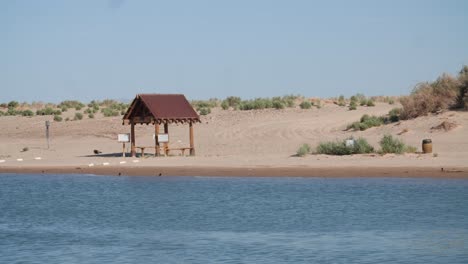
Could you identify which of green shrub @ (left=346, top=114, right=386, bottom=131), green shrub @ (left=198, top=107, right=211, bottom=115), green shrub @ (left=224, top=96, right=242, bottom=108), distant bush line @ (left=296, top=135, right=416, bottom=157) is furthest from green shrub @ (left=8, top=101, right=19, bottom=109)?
distant bush line @ (left=296, top=135, right=416, bottom=157)

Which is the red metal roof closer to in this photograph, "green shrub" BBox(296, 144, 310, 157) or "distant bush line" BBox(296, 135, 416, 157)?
"green shrub" BBox(296, 144, 310, 157)

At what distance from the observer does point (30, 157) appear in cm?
4100

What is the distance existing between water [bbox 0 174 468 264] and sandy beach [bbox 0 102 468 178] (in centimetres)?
181

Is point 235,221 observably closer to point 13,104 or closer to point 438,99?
point 438,99

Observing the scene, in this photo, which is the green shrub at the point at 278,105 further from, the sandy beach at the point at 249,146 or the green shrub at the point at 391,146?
the green shrub at the point at 391,146

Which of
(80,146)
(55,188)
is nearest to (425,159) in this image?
(55,188)

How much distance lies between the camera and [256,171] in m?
32.0

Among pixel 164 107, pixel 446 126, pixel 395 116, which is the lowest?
pixel 446 126

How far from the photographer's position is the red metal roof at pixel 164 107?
1406 inches

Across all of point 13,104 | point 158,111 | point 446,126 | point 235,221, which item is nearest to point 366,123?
point 446,126

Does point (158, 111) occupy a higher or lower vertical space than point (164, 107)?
lower

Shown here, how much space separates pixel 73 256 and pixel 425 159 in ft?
54.2

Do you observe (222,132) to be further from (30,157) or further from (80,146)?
(30,157)

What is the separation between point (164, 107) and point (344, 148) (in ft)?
23.4
